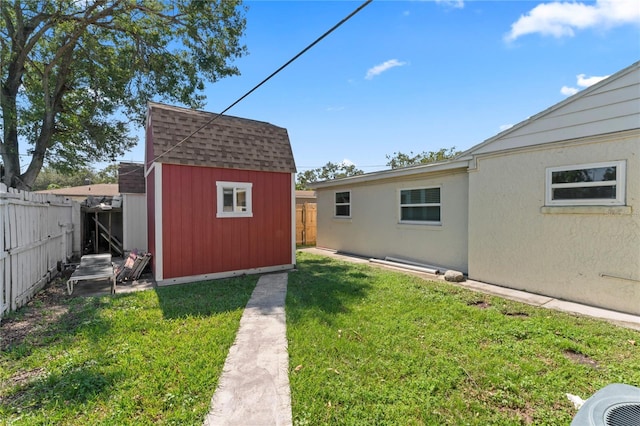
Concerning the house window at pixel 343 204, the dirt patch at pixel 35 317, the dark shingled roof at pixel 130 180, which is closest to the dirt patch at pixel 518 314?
the dirt patch at pixel 35 317

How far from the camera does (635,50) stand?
447 cm

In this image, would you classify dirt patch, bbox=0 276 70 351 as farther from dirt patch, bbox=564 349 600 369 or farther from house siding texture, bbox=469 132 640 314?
house siding texture, bbox=469 132 640 314

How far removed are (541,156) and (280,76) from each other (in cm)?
504

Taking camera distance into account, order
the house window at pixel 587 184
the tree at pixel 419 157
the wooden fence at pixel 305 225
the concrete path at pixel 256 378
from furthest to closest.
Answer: the tree at pixel 419 157 < the wooden fence at pixel 305 225 < the house window at pixel 587 184 < the concrete path at pixel 256 378

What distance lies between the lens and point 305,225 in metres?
14.8

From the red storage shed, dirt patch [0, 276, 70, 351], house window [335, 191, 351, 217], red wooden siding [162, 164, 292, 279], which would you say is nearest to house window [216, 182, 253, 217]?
the red storage shed

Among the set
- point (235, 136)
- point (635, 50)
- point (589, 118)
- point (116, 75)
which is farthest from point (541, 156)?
point (116, 75)

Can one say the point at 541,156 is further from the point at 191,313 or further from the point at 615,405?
the point at 191,313

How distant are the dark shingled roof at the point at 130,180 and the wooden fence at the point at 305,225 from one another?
6695mm

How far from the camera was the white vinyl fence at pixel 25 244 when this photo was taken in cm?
439

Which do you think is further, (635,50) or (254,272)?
(254,272)

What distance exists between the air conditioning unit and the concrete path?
1.91 m

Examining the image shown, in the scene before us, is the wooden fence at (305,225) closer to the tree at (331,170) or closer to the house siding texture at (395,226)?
the house siding texture at (395,226)

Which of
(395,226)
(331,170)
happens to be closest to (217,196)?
(395,226)
